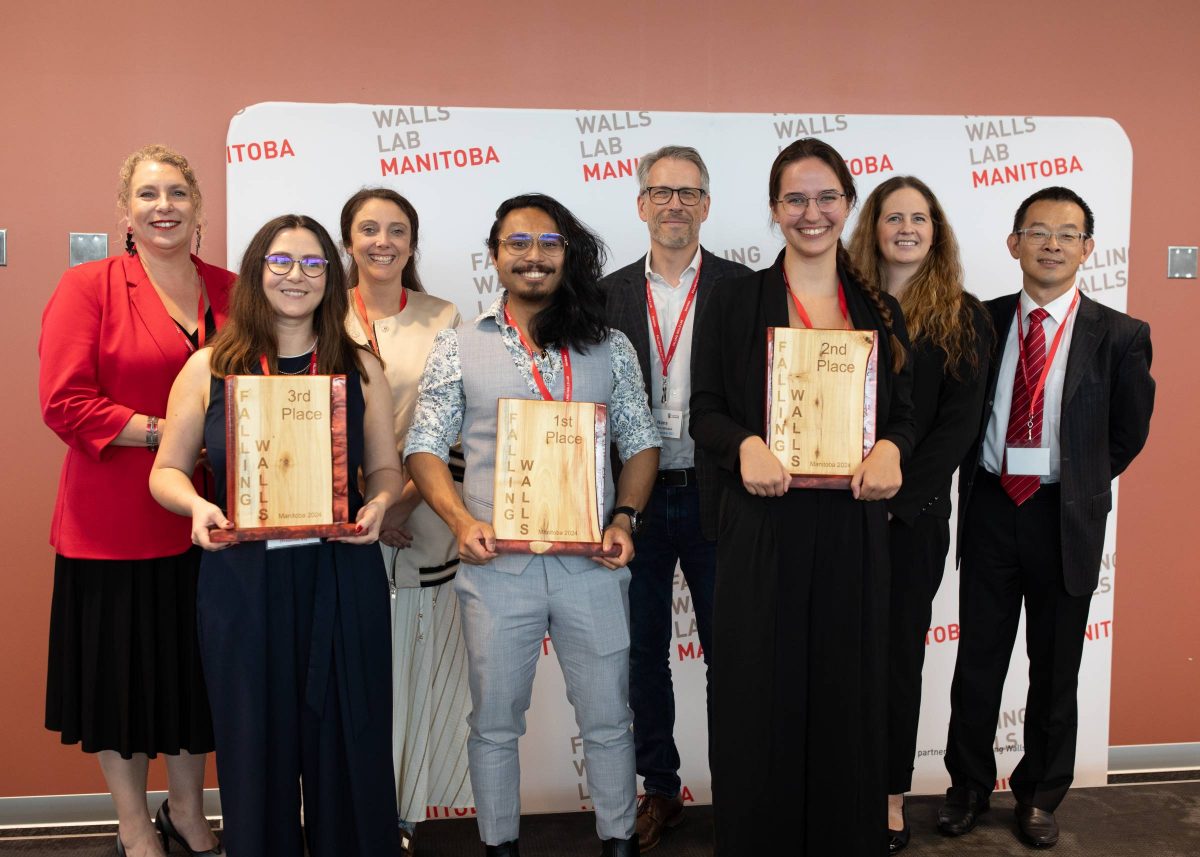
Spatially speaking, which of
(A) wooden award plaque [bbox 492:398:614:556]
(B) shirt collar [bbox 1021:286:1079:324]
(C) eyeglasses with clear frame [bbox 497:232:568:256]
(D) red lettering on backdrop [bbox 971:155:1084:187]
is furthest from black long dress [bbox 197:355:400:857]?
(D) red lettering on backdrop [bbox 971:155:1084:187]

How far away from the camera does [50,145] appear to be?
3301mm

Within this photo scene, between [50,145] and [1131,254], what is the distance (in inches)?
162

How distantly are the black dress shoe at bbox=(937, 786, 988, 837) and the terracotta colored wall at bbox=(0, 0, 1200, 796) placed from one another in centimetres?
109

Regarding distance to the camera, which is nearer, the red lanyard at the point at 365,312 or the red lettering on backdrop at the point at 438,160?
the red lanyard at the point at 365,312

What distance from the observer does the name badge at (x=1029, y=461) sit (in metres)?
2.94

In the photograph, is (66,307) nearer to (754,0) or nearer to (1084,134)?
(754,0)

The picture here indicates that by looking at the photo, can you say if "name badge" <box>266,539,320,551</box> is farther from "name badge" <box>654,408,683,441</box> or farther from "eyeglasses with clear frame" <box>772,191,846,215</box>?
"eyeglasses with clear frame" <box>772,191,846,215</box>

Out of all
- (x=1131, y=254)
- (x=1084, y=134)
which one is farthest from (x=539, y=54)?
(x=1131, y=254)

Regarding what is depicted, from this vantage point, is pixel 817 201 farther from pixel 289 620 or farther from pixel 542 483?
pixel 289 620

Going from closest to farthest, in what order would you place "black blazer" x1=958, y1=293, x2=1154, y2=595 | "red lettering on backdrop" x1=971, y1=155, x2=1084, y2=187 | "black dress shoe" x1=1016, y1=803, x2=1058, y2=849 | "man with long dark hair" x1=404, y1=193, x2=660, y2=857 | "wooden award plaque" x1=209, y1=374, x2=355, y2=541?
"wooden award plaque" x1=209, y1=374, x2=355, y2=541 < "man with long dark hair" x1=404, y1=193, x2=660, y2=857 < "black blazer" x1=958, y1=293, x2=1154, y2=595 < "black dress shoe" x1=1016, y1=803, x2=1058, y2=849 < "red lettering on backdrop" x1=971, y1=155, x2=1084, y2=187

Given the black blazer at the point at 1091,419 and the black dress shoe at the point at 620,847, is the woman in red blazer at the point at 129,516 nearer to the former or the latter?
the black dress shoe at the point at 620,847

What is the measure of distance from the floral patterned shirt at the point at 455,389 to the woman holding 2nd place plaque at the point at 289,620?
0.59 ft

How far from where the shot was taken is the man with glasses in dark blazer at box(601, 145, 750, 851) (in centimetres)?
288

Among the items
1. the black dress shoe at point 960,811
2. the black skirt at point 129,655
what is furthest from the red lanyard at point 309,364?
the black dress shoe at point 960,811
